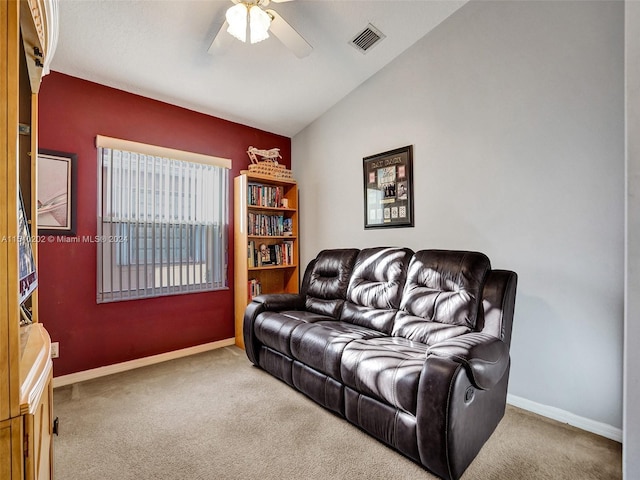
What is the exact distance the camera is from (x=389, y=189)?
9.87 feet

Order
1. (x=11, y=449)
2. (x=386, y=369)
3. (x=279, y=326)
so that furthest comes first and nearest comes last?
(x=279, y=326), (x=386, y=369), (x=11, y=449)

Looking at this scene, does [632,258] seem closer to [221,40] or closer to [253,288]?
[221,40]

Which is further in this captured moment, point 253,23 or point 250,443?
point 253,23

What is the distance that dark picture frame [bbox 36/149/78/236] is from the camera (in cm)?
246

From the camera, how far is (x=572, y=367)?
6.56 feet

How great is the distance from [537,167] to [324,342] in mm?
1836

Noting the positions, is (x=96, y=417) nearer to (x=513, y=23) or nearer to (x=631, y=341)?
(x=631, y=341)

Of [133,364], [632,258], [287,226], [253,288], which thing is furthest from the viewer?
[287,226]

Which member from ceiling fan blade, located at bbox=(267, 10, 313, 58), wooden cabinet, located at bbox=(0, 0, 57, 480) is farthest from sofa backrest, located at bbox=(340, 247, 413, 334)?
wooden cabinet, located at bbox=(0, 0, 57, 480)

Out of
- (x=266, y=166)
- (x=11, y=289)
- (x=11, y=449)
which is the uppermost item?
(x=266, y=166)

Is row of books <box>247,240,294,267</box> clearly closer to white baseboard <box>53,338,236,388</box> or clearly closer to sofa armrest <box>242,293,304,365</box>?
sofa armrest <box>242,293,304,365</box>

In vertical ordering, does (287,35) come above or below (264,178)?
above

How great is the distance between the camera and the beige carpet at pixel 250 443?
1558 millimetres

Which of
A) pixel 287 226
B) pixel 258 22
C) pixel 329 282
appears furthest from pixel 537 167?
pixel 287 226
